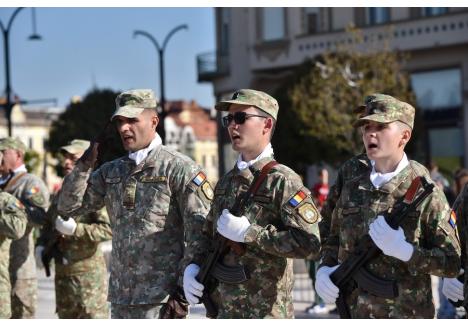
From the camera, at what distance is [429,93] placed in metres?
38.2

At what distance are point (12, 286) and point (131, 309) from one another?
124 inches

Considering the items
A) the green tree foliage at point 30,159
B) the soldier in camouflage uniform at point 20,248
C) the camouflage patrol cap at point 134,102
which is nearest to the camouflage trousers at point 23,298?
the soldier in camouflage uniform at point 20,248

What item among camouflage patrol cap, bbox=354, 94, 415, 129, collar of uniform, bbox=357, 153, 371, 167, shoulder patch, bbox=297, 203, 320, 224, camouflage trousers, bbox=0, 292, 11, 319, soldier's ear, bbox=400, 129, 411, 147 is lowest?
camouflage trousers, bbox=0, 292, 11, 319

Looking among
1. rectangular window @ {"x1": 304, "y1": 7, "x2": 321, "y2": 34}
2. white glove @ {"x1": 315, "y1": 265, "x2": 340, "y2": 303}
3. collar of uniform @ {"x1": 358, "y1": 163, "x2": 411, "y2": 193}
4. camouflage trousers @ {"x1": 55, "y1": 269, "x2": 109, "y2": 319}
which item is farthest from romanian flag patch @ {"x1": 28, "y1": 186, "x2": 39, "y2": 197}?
rectangular window @ {"x1": 304, "y1": 7, "x2": 321, "y2": 34}

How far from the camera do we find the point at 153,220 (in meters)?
6.34

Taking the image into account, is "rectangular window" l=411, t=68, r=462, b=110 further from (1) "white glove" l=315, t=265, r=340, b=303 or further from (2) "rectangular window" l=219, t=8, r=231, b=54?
(1) "white glove" l=315, t=265, r=340, b=303

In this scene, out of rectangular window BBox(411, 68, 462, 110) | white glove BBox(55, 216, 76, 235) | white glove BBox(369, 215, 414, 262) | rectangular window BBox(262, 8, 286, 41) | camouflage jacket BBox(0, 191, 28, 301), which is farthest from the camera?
rectangular window BBox(262, 8, 286, 41)

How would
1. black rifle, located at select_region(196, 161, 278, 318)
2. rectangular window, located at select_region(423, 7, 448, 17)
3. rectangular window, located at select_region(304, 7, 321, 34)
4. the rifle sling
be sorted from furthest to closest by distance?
rectangular window, located at select_region(304, 7, 321, 34)
rectangular window, located at select_region(423, 7, 448, 17)
the rifle sling
black rifle, located at select_region(196, 161, 278, 318)

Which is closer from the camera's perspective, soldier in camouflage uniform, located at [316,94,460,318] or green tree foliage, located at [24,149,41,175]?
soldier in camouflage uniform, located at [316,94,460,318]

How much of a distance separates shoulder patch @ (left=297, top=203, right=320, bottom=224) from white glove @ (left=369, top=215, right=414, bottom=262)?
52 centimetres

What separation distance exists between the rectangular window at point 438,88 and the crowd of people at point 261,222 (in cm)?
3206

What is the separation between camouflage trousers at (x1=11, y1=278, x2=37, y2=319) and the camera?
930cm

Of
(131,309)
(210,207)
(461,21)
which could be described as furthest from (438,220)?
(461,21)

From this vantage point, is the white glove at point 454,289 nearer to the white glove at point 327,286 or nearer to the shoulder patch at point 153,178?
the white glove at point 327,286
